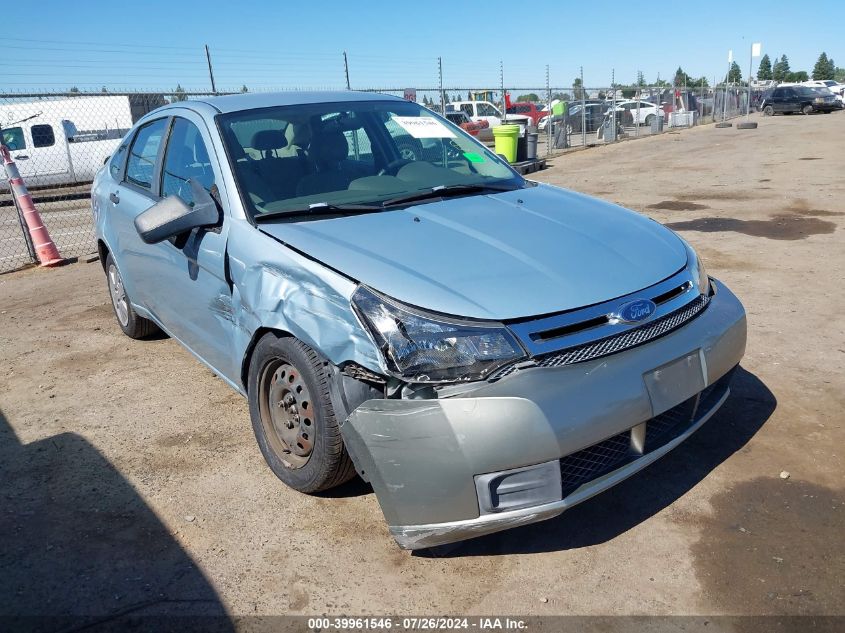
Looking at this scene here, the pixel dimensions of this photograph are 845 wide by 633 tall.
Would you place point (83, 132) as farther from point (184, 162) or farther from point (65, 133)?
point (184, 162)

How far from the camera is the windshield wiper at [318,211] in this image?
3261 millimetres

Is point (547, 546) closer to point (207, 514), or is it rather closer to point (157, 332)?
point (207, 514)

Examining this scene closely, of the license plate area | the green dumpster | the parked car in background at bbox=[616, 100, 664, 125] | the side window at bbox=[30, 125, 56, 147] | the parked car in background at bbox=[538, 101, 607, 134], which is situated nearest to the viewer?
the license plate area

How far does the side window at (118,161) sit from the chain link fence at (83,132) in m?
4.39

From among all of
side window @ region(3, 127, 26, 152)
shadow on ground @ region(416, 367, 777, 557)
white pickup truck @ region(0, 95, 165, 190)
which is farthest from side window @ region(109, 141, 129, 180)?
side window @ region(3, 127, 26, 152)

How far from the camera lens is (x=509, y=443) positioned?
236cm

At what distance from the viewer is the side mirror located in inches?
132

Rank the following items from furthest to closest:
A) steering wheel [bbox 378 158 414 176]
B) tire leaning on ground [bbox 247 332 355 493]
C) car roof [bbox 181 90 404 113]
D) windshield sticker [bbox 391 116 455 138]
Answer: windshield sticker [bbox 391 116 455 138] < car roof [bbox 181 90 404 113] < steering wheel [bbox 378 158 414 176] < tire leaning on ground [bbox 247 332 355 493]

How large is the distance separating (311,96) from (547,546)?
2.83m

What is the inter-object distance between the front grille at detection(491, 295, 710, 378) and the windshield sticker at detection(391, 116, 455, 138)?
1984mm

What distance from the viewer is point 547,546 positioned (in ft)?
9.16

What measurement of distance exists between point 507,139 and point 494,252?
14.2 meters

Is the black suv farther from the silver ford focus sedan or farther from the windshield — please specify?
the silver ford focus sedan

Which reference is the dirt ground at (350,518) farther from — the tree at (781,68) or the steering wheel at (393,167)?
the tree at (781,68)
